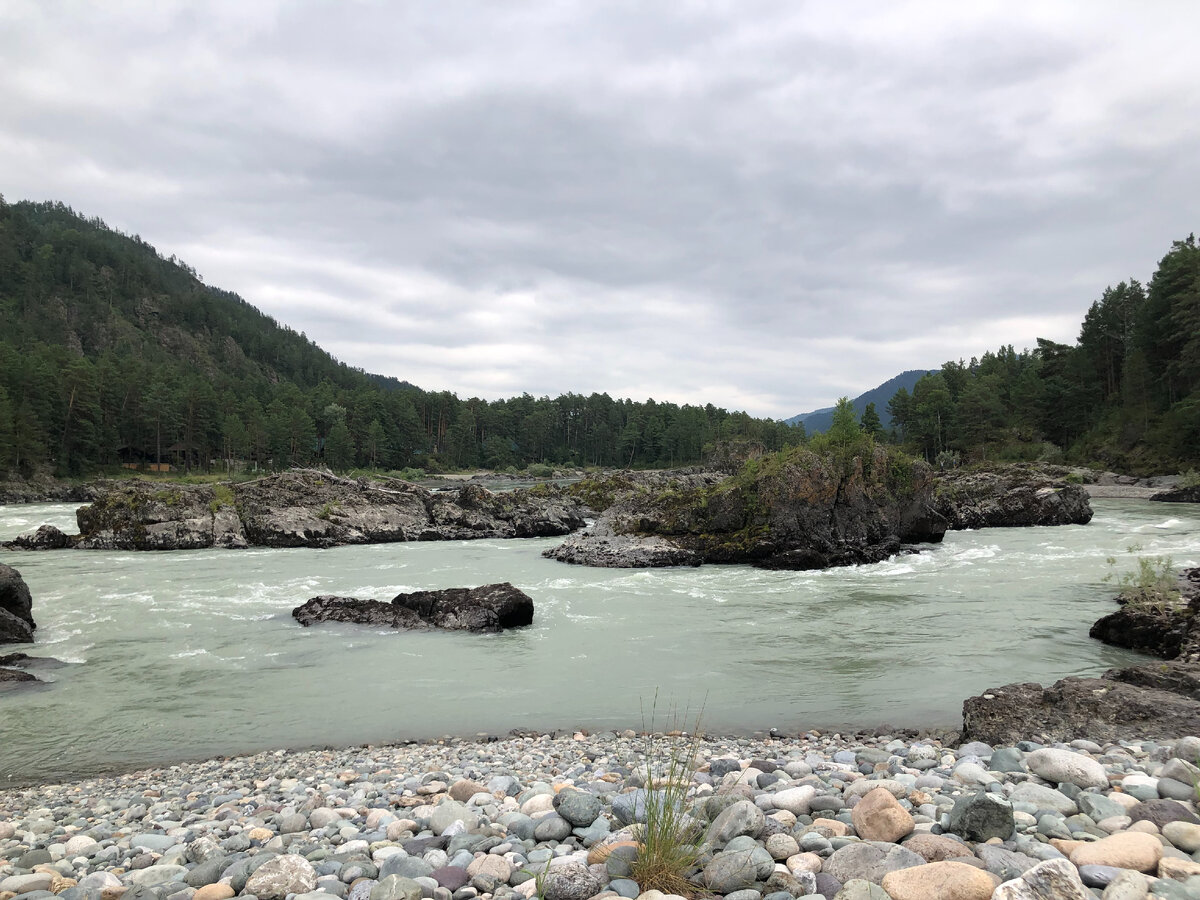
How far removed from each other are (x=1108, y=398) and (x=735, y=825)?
80278 mm

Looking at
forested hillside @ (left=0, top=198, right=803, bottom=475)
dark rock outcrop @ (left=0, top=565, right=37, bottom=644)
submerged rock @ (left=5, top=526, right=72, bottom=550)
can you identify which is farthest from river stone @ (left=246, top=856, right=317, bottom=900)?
forested hillside @ (left=0, top=198, right=803, bottom=475)

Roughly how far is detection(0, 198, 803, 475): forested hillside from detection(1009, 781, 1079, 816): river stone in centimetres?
7167

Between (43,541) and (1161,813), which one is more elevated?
(1161,813)

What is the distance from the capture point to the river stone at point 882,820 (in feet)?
12.5

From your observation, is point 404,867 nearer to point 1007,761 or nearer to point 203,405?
point 1007,761

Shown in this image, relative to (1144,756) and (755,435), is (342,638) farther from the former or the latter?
(755,435)

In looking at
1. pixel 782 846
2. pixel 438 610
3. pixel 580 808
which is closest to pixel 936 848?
pixel 782 846

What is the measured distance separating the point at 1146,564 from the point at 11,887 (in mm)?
14899

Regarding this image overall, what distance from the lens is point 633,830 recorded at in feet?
13.2

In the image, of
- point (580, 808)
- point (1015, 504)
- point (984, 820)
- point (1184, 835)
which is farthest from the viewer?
point (1015, 504)

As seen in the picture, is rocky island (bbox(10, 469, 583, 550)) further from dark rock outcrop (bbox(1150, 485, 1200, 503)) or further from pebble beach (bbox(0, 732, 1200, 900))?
dark rock outcrop (bbox(1150, 485, 1200, 503))

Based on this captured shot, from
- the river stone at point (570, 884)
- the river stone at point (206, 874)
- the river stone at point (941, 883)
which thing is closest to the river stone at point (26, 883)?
the river stone at point (206, 874)

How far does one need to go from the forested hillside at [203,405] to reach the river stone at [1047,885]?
73.3 meters

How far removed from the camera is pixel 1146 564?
36.9ft
